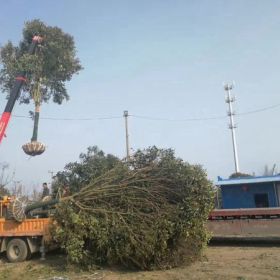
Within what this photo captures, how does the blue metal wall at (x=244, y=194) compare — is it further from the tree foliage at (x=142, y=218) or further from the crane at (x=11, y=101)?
the crane at (x=11, y=101)

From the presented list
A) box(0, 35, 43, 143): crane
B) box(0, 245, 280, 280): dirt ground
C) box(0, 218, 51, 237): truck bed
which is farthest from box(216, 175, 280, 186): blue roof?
box(0, 35, 43, 143): crane

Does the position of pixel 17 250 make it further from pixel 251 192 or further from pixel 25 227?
pixel 251 192

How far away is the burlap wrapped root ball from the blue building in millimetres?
6919

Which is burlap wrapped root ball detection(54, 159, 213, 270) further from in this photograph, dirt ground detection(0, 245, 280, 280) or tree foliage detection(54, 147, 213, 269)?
dirt ground detection(0, 245, 280, 280)

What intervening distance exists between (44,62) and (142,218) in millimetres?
9594

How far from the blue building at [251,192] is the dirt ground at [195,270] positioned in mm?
4586

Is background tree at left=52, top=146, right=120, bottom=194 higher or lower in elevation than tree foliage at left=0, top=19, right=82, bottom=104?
lower

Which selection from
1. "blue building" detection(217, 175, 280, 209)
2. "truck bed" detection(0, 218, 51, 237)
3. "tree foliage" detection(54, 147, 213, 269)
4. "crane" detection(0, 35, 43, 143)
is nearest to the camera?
"tree foliage" detection(54, 147, 213, 269)

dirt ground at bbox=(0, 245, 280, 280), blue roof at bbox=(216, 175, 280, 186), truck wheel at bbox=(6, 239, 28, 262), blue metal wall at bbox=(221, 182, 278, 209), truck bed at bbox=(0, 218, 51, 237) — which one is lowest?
dirt ground at bbox=(0, 245, 280, 280)

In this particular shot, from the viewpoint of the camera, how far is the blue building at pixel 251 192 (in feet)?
58.6

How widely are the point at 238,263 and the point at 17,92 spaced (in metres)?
10.5

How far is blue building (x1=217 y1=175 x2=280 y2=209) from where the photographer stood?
704 inches

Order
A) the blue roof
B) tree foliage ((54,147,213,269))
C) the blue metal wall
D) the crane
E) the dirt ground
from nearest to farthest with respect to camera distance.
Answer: the dirt ground → tree foliage ((54,147,213,269)) → the crane → the blue roof → the blue metal wall

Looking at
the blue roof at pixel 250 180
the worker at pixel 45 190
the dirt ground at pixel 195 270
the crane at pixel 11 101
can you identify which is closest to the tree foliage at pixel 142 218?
the dirt ground at pixel 195 270
